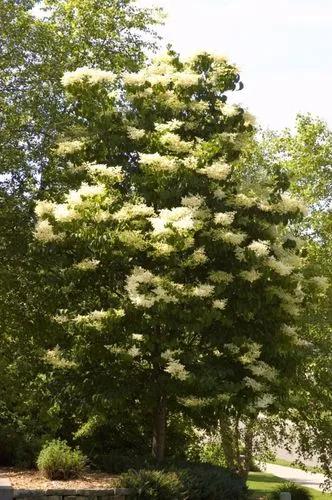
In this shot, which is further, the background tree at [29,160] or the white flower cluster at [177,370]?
the background tree at [29,160]

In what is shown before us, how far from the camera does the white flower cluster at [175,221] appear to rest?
12.4m

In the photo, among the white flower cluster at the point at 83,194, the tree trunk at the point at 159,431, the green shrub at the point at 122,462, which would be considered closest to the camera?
the white flower cluster at the point at 83,194

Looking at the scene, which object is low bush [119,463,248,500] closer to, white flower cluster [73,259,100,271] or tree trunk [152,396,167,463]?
tree trunk [152,396,167,463]

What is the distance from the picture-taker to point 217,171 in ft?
44.5

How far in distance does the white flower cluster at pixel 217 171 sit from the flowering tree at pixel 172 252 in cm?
2

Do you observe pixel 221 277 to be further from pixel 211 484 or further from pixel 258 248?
pixel 211 484

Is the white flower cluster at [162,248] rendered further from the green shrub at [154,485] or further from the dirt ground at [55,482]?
the dirt ground at [55,482]

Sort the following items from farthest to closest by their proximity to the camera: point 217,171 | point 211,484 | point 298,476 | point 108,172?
point 298,476 < point 108,172 < point 217,171 < point 211,484

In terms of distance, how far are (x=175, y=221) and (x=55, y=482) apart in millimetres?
5334

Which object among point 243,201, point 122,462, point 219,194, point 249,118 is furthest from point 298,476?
point 219,194

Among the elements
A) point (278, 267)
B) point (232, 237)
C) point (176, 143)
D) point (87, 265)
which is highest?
point (176, 143)

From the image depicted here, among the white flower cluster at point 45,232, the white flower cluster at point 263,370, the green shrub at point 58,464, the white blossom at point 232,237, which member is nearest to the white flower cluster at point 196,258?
the white blossom at point 232,237

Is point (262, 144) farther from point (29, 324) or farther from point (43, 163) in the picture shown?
point (29, 324)

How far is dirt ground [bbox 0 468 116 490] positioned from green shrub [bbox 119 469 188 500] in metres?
0.36
